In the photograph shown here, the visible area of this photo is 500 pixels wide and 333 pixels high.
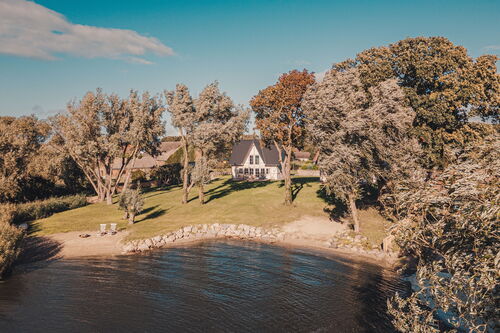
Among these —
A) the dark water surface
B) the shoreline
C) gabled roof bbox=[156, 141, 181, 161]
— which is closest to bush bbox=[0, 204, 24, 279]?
the dark water surface

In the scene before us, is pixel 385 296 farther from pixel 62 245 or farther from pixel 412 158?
pixel 62 245

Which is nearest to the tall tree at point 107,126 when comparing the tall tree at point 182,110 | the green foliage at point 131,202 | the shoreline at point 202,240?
the tall tree at point 182,110

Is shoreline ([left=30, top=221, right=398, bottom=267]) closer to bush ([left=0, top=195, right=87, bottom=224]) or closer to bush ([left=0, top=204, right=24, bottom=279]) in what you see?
bush ([left=0, top=204, right=24, bottom=279])

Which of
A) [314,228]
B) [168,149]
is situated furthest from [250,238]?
[168,149]

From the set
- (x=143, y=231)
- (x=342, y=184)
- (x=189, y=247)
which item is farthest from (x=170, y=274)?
(x=342, y=184)

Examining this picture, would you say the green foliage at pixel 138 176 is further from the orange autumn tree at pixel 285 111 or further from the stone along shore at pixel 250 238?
the stone along shore at pixel 250 238

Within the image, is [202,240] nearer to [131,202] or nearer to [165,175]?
[131,202]
